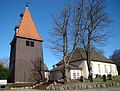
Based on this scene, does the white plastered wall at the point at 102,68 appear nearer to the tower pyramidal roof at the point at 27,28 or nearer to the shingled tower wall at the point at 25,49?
the shingled tower wall at the point at 25,49

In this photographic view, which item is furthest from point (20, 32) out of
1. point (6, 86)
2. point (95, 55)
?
point (95, 55)

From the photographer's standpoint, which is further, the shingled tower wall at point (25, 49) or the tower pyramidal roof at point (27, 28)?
the tower pyramidal roof at point (27, 28)

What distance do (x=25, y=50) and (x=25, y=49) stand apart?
0.22 m

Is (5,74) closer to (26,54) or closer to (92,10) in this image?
(26,54)

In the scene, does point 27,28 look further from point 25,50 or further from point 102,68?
point 102,68

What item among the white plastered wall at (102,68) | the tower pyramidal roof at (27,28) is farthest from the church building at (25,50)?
the white plastered wall at (102,68)

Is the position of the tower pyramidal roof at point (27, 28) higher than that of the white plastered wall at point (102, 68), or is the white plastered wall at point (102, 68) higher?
the tower pyramidal roof at point (27, 28)

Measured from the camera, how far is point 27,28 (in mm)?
37281

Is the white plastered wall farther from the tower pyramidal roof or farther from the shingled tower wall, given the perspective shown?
the tower pyramidal roof

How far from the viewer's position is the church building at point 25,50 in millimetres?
33375

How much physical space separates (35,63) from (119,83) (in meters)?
17.9

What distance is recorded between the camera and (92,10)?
3034 cm

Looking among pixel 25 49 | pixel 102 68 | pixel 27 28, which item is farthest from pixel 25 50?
pixel 102 68

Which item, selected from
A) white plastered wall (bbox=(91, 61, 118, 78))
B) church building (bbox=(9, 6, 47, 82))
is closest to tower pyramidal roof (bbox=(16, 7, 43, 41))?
church building (bbox=(9, 6, 47, 82))
